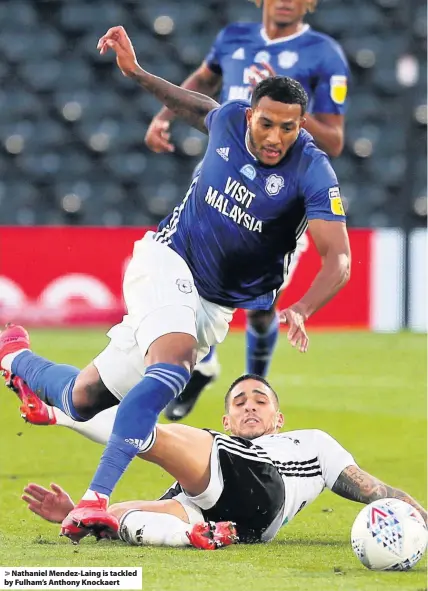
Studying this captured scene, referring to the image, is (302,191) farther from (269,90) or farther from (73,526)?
(73,526)

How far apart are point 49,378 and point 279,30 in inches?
117

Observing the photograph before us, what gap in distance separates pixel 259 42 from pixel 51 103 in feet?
23.9

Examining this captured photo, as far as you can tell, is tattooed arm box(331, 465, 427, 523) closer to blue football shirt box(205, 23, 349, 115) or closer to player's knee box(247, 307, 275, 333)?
player's knee box(247, 307, 275, 333)

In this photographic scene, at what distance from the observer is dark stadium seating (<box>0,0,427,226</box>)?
14.2 metres

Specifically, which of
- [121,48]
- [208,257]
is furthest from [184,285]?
[121,48]

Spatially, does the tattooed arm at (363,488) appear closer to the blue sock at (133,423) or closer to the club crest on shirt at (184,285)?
the blue sock at (133,423)

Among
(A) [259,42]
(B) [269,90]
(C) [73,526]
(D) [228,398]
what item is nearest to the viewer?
(C) [73,526]

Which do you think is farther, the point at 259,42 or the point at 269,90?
the point at 259,42

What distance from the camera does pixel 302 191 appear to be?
4.87m

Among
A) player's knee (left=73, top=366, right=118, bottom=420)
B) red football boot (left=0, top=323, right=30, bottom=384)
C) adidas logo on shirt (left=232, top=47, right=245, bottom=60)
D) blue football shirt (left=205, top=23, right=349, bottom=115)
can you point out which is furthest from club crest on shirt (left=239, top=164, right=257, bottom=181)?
adidas logo on shirt (left=232, top=47, right=245, bottom=60)

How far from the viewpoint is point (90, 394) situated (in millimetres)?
5109

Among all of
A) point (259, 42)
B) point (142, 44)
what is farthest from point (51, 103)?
point (259, 42)

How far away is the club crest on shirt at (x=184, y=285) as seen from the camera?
497 centimetres

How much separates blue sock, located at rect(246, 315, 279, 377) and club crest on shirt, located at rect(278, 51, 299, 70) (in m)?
1.41
